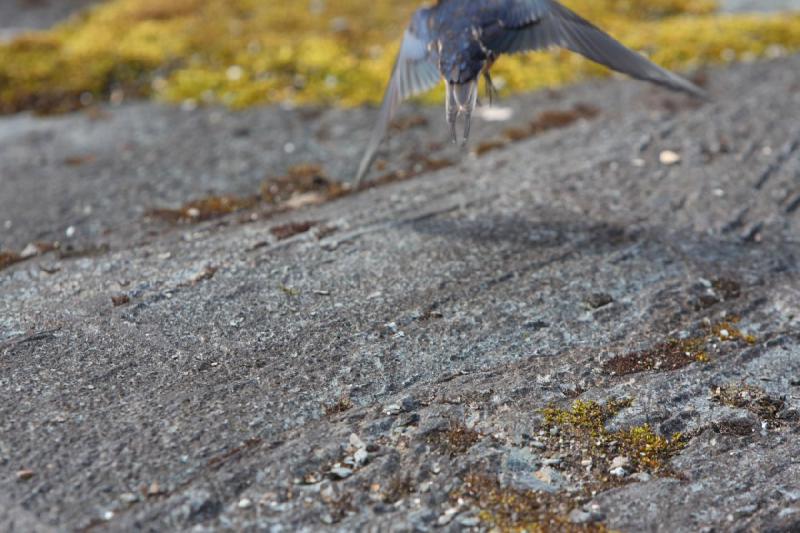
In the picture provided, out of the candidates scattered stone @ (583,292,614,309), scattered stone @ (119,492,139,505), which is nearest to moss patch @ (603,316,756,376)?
scattered stone @ (583,292,614,309)

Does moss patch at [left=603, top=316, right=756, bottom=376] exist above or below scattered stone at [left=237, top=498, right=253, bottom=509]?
below

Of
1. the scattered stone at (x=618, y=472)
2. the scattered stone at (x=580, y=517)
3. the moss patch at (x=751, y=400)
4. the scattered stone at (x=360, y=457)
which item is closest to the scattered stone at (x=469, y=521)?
the scattered stone at (x=580, y=517)

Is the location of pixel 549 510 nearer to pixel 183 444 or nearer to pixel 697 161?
pixel 183 444

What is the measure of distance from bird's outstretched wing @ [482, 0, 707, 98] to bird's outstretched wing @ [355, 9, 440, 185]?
52cm

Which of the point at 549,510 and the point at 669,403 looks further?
the point at 669,403

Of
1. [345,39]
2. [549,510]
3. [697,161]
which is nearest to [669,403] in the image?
[549,510]

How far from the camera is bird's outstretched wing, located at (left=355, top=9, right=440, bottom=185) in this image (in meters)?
5.98

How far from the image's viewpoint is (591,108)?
9156 millimetres

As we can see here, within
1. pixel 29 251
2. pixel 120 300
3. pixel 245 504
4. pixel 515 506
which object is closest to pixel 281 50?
pixel 29 251

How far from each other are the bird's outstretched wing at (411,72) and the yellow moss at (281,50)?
350cm

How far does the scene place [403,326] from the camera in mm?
5434

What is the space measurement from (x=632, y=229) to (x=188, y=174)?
4.10m

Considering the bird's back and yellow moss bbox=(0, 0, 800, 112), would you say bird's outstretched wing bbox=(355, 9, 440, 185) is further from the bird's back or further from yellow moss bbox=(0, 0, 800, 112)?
yellow moss bbox=(0, 0, 800, 112)

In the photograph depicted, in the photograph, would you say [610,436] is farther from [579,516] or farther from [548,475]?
[579,516]
